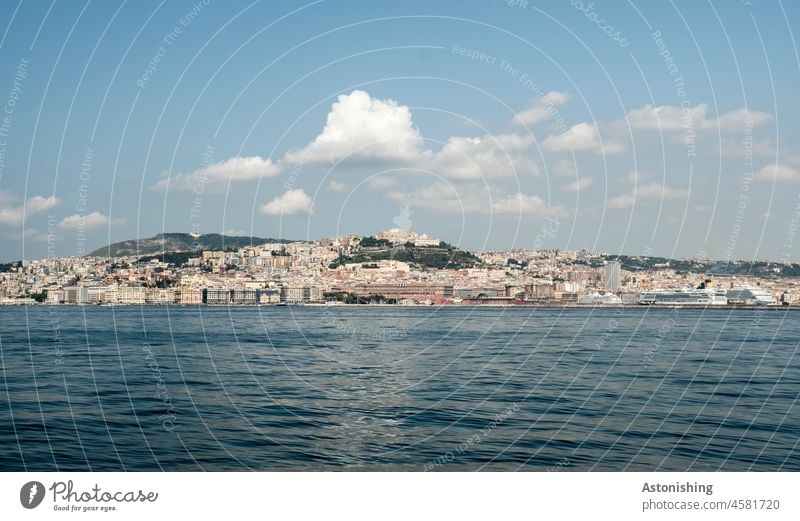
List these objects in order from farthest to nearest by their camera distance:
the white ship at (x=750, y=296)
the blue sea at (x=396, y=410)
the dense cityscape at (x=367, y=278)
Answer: the white ship at (x=750, y=296)
the dense cityscape at (x=367, y=278)
the blue sea at (x=396, y=410)

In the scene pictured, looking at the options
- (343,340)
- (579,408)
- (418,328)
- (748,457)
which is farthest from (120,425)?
(418,328)

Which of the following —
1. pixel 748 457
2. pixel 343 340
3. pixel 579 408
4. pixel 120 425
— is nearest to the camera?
pixel 748 457

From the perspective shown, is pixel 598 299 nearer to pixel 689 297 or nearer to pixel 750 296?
pixel 689 297

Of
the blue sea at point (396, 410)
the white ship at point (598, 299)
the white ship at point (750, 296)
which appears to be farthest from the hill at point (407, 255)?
the blue sea at point (396, 410)

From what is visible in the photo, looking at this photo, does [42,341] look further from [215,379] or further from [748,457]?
[748,457]

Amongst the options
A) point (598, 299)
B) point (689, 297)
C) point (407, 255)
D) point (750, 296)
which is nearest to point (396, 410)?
point (407, 255)

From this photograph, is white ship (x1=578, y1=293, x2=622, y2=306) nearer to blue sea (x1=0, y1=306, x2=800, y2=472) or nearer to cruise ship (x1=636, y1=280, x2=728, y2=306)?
cruise ship (x1=636, y1=280, x2=728, y2=306)

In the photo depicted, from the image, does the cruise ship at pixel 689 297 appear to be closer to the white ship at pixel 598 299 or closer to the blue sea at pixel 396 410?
the white ship at pixel 598 299
